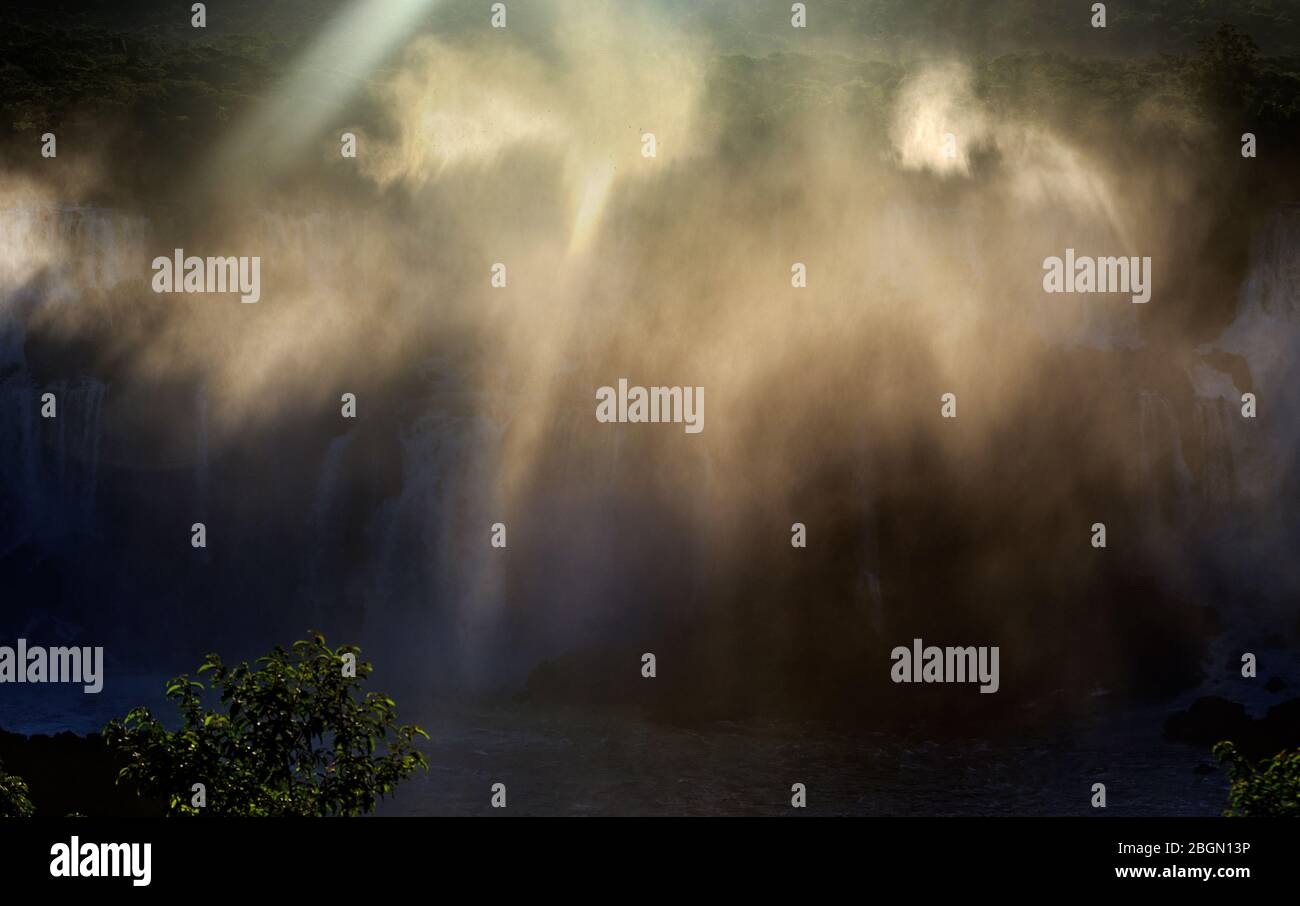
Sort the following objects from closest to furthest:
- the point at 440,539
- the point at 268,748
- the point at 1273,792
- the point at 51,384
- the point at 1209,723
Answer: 1. the point at 1273,792
2. the point at 268,748
3. the point at 1209,723
4. the point at 51,384
5. the point at 440,539

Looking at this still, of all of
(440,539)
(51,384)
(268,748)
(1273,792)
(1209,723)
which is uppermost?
(51,384)

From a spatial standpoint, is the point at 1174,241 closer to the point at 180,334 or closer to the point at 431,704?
the point at 431,704

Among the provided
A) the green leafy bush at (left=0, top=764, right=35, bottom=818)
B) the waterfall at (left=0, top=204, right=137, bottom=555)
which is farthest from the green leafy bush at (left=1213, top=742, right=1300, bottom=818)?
the waterfall at (left=0, top=204, right=137, bottom=555)

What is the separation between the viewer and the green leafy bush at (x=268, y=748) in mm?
9484

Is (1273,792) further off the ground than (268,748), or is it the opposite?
(268,748)

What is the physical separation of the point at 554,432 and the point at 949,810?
10744 mm

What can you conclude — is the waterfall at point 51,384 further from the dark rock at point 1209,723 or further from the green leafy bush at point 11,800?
the dark rock at point 1209,723

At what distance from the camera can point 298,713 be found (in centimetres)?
960

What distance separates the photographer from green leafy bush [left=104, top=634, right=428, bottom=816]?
31.1ft

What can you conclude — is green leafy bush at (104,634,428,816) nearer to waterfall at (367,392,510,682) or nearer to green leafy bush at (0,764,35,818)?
green leafy bush at (0,764,35,818)

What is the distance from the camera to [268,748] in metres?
9.53

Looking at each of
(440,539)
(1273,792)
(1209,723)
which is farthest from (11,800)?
(1209,723)

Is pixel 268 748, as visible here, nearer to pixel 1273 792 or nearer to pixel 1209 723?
pixel 1273 792

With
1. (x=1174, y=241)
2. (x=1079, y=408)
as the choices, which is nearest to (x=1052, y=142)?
(x=1174, y=241)
